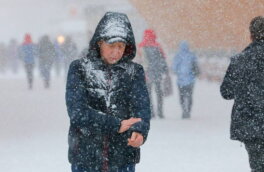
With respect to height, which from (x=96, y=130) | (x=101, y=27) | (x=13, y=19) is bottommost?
(x=13, y=19)

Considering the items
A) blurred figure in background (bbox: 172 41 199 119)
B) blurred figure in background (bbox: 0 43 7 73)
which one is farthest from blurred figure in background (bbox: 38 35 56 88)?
blurred figure in background (bbox: 0 43 7 73)

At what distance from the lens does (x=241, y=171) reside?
7293 millimetres

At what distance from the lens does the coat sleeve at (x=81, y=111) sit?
327 cm

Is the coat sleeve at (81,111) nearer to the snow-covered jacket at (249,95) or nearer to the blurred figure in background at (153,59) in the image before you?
the snow-covered jacket at (249,95)

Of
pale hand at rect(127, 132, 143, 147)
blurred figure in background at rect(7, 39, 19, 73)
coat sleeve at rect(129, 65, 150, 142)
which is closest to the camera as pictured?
pale hand at rect(127, 132, 143, 147)

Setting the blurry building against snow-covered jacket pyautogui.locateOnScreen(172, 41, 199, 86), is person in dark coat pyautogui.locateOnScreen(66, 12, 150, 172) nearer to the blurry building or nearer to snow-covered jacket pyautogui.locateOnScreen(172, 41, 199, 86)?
snow-covered jacket pyautogui.locateOnScreen(172, 41, 199, 86)

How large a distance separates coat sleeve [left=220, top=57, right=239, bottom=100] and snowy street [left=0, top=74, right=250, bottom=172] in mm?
404

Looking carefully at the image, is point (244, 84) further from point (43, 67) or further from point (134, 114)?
point (43, 67)

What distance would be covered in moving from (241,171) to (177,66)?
5.22m

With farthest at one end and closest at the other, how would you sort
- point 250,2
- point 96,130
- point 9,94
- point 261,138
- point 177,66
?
point 9,94, point 250,2, point 177,66, point 261,138, point 96,130

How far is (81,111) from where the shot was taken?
329 centimetres

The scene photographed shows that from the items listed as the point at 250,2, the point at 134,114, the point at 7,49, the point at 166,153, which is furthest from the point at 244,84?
the point at 7,49

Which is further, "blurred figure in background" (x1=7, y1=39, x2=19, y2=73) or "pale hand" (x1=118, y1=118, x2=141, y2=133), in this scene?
"blurred figure in background" (x1=7, y1=39, x2=19, y2=73)

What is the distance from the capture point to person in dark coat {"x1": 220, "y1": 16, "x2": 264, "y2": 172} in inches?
176
